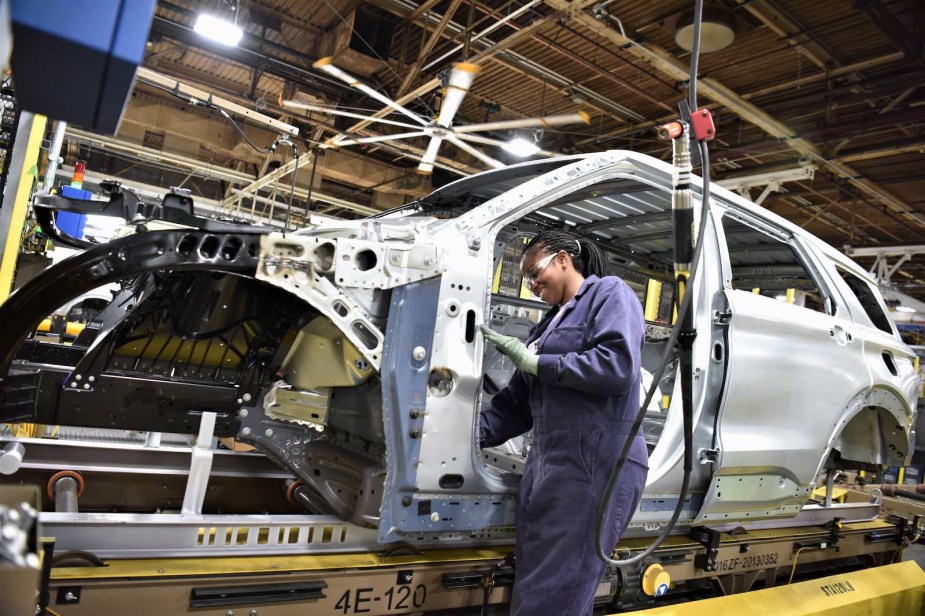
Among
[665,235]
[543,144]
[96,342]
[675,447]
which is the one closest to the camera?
[96,342]

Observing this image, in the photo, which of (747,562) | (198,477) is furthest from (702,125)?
(747,562)

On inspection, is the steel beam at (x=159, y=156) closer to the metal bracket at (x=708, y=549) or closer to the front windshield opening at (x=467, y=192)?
the front windshield opening at (x=467, y=192)

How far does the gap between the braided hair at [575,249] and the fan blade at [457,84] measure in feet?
11.6

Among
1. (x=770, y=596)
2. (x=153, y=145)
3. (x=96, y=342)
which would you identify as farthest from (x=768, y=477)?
(x=153, y=145)

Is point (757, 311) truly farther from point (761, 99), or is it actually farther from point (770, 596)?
point (761, 99)

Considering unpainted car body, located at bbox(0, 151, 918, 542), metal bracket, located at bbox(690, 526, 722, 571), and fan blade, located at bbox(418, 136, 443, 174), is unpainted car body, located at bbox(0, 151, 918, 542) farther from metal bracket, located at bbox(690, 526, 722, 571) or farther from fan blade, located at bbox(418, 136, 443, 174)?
fan blade, located at bbox(418, 136, 443, 174)

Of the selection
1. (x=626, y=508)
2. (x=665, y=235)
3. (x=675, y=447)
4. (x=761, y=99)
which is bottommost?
(x=626, y=508)

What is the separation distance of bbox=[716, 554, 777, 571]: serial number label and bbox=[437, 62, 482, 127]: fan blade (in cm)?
437

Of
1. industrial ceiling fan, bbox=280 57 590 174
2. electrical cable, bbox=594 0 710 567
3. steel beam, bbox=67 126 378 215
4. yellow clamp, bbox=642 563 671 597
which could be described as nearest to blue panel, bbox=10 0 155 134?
electrical cable, bbox=594 0 710 567

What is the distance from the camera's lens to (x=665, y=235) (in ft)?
13.7

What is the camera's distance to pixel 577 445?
7.30 feet

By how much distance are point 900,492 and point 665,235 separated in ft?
12.9

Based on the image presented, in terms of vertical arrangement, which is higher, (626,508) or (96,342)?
(96,342)

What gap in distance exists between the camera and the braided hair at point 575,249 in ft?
8.43
